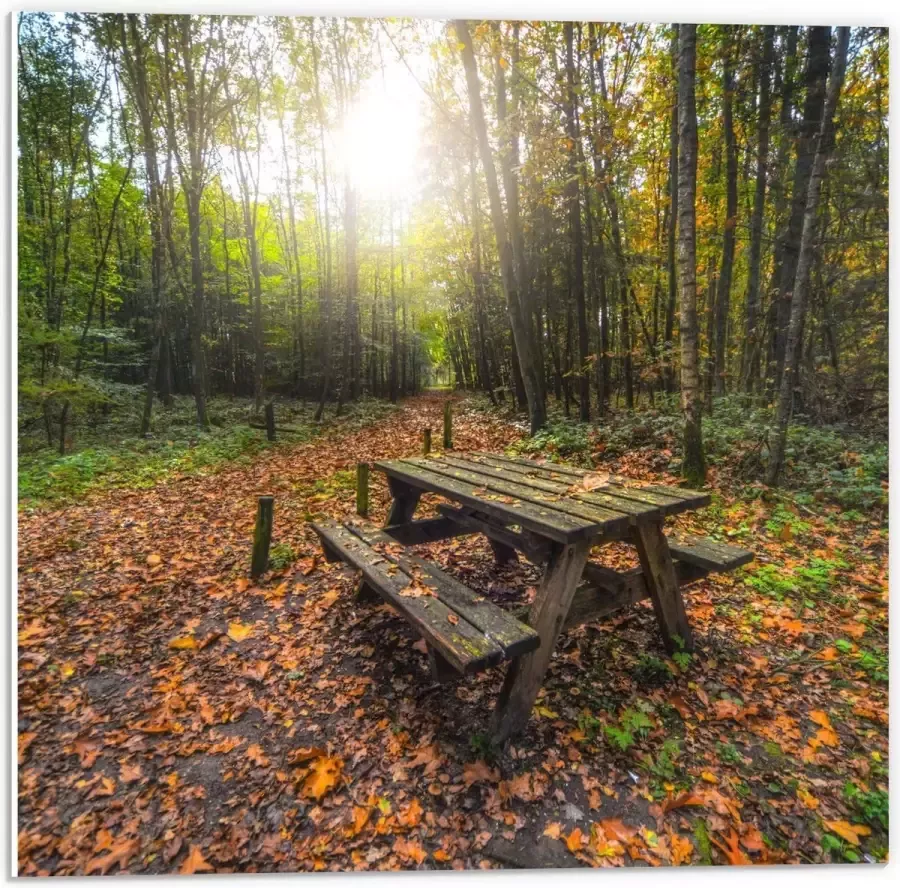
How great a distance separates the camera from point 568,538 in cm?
212

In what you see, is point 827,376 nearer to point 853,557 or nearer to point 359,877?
point 853,557

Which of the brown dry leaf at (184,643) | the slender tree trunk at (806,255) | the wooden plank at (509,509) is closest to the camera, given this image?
the wooden plank at (509,509)

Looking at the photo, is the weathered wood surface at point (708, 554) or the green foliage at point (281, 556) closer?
the weathered wood surface at point (708, 554)

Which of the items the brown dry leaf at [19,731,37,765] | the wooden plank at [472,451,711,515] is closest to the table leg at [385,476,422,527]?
the wooden plank at [472,451,711,515]

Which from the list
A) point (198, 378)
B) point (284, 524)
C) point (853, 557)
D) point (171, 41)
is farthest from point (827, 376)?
point (198, 378)

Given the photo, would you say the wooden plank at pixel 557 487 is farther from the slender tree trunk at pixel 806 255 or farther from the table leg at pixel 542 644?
the slender tree trunk at pixel 806 255

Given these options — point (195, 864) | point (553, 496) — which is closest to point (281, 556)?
point (195, 864)

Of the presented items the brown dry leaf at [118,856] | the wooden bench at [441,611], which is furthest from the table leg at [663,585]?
the brown dry leaf at [118,856]

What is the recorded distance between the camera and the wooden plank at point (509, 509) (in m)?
2.16

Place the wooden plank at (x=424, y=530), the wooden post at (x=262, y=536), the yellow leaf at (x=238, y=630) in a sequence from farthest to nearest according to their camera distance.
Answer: the wooden post at (x=262, y=536)
the wooden plank at (x=424, y=530)
the yellow leaf at (x=238, y=630)

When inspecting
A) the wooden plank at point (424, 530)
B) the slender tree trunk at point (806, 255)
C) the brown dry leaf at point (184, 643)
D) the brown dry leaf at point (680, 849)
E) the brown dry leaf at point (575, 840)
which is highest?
the slender tree trunk at point (806, 255)

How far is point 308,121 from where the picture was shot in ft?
40.3

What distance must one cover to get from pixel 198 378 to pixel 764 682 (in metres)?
11.5

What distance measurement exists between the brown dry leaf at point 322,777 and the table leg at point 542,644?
2.58 feet
